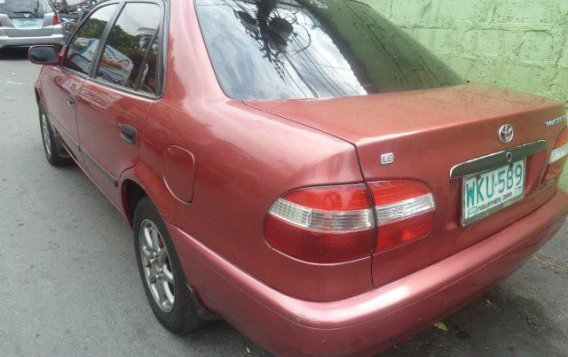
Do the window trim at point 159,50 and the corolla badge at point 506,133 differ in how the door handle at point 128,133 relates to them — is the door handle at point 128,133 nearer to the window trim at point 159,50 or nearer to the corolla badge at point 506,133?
the window trim at point 159,50

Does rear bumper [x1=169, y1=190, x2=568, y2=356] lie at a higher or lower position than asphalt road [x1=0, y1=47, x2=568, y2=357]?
higher

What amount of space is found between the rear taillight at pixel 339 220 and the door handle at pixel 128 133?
110cm

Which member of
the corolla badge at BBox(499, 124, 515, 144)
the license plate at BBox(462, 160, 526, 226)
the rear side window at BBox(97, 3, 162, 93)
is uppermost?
the rear side window at BBox(97, 3, 162, 93)

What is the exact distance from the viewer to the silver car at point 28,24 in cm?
1140

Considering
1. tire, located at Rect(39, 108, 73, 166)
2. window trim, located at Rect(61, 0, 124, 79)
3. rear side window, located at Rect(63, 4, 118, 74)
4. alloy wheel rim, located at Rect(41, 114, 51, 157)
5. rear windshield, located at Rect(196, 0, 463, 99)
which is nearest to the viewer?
rear windshield, located at Rect(196, 0, 463, 99)

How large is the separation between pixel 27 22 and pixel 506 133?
41.2 feet

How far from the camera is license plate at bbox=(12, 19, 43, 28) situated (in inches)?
452

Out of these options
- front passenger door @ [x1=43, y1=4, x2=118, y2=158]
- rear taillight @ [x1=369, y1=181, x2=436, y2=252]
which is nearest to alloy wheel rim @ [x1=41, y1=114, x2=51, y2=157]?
front passenger door @ [x1=43, y1=4, x2=118, y2=158]

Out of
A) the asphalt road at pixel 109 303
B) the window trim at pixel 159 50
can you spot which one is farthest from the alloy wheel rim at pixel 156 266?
the window trim at pixel 159 50

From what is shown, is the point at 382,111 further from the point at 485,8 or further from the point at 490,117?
the point at 485,8

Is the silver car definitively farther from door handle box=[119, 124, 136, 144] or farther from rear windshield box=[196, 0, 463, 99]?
rear windshield box=[196, 0, 463, 99]

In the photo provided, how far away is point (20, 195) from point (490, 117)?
385 centimetres

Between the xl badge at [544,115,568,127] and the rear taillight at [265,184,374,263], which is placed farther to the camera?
the xl badge at [544,115,568,127]

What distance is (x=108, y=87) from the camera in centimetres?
276
